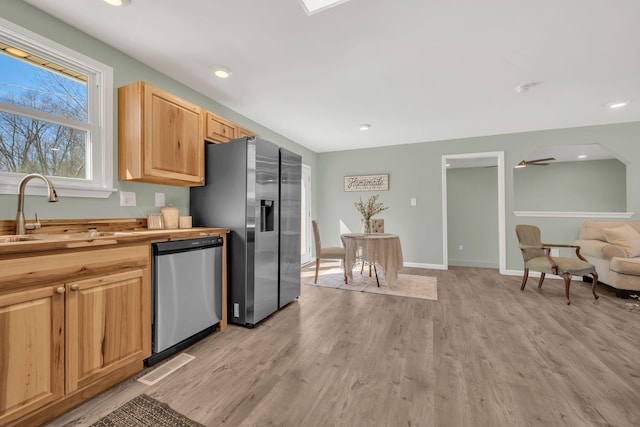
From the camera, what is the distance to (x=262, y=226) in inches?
101

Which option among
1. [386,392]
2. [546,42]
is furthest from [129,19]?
[546,42]

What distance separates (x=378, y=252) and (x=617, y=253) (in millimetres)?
2872

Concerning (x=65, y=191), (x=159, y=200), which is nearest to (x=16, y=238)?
(x=65, y=191)

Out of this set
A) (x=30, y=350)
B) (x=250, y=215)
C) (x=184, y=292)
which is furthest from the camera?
(x=250, y=215)

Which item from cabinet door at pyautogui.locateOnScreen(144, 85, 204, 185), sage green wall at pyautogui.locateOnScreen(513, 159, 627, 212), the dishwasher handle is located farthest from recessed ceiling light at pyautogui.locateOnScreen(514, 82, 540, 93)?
sage green wall at pyautogui.locateOnScreen(513, 159, 627, 212)

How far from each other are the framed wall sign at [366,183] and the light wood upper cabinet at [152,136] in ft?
12.2

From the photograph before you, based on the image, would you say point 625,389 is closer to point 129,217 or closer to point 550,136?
point 129,217

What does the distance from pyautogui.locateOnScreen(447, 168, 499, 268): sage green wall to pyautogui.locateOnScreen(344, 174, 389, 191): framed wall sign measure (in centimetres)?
186

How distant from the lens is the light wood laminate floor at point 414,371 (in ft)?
4.52

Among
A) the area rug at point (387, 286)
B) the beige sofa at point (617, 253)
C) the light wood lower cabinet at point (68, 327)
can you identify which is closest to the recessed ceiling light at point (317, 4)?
the light wood lower cabinet at point (68, 327)

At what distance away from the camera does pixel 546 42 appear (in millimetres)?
2090

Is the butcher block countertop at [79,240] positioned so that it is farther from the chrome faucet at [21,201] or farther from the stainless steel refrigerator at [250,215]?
the stainless steel refrigerator at [250,215]

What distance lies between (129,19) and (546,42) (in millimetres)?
3177

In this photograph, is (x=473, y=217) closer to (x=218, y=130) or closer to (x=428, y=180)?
(x=428, y=180)
